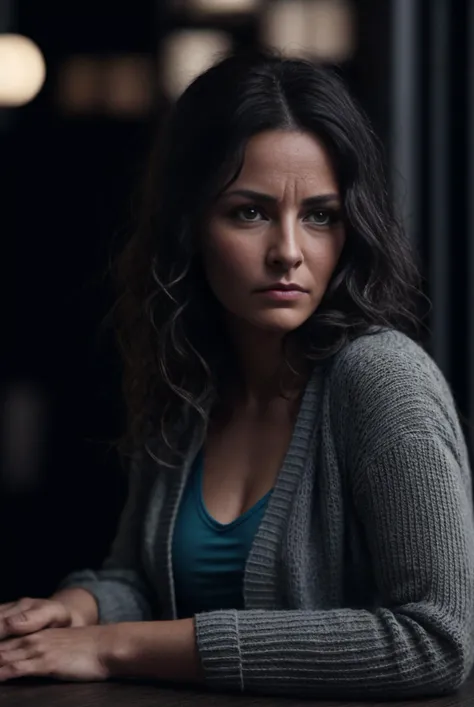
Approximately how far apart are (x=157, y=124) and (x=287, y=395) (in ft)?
2.91

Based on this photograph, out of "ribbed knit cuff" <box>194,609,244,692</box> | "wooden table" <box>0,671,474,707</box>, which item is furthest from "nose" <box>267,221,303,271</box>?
"wooden table" <box>0,671,474,707</box>

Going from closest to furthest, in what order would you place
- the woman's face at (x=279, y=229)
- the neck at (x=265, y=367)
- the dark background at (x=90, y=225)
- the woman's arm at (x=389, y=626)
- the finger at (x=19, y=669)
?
the woman's arm at (x=389, y=626), the finger at (x=19, y=669), the woman's face at (x=279, y=229), the neck at (x=265, y=367), the dark background at (x=90, y=225)

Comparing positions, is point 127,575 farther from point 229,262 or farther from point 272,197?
point 272,197

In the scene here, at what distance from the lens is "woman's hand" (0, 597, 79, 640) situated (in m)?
2.16

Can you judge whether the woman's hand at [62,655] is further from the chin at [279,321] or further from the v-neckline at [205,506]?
the chin at [279,321]

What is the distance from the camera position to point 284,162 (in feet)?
7.18

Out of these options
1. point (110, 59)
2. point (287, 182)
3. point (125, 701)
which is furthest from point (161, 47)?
point (125, 701)

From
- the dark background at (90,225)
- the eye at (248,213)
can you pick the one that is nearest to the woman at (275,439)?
the eye at (248,213)

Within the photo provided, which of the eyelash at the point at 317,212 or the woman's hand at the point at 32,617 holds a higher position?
the eyelash at the point at 317,212

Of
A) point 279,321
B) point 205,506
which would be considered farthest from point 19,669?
point 279,321

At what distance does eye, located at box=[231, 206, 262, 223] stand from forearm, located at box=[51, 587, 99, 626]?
0.69m

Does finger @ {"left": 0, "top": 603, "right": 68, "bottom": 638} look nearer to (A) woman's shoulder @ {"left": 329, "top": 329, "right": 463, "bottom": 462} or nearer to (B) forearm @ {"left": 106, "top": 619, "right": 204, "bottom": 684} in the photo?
(B) forearm @ {"left": 106, "top": 619, "right": 204, "bottom": 684}

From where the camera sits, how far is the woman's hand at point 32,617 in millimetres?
2156

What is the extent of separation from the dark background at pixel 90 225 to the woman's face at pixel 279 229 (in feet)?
2.33
